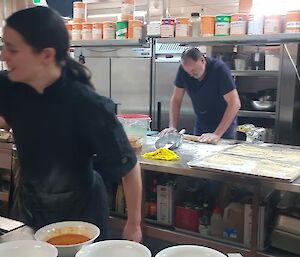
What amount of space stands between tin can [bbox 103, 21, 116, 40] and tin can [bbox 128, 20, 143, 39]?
15 cm

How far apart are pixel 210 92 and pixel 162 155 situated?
1005mm

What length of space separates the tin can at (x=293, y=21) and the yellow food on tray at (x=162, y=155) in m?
1.05

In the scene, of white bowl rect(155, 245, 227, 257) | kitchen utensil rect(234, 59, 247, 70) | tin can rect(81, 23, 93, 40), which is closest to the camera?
white bowl rect(155, 245, 227, 257)

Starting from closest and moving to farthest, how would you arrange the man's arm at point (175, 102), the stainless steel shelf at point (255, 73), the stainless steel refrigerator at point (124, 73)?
the man's arm at point (175, 102) → the stainless steel shelf at point (255, 73) → the stainless steel refrigerator at point (124, 73)

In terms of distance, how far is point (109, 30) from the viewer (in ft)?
9.79

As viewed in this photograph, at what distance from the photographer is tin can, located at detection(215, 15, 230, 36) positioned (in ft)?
8.16

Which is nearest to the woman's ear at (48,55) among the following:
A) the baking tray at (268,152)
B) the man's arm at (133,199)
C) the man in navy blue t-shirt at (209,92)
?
the man's arm at (133,199)

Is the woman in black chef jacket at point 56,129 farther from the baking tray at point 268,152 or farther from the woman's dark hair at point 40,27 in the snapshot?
the baking tray at point 268,152

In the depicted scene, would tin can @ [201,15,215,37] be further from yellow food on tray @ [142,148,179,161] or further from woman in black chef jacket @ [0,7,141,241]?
woman in black chef jacket @ [0,7,141,241]

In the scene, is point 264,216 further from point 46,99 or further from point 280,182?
point 46,99

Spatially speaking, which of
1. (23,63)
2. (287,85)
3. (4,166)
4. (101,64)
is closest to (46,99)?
(23,63)

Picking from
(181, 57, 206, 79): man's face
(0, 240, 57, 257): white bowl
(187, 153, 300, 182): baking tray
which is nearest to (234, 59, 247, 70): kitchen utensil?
(181, 57, 206, 79): man's face

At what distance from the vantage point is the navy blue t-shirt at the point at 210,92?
301 cm

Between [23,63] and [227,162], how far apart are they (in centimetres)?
125
